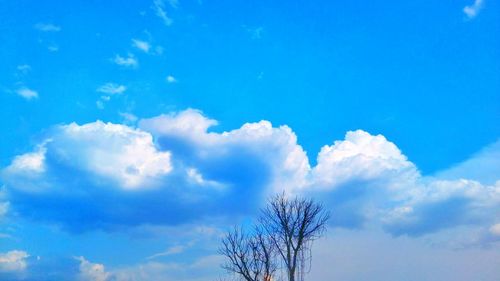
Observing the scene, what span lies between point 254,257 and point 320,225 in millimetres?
7352

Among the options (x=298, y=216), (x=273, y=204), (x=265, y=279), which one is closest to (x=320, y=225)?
(x=298, y=216)

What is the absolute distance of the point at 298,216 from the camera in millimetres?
36938

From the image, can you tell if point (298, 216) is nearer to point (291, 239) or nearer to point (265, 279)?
point (291, 239)

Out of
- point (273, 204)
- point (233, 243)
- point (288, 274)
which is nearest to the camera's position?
point (288, 274)

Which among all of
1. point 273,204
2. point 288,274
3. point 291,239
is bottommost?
point 288,274

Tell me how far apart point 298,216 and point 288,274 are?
4.83m

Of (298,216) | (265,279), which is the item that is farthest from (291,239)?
(265,279)

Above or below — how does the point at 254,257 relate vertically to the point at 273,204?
below

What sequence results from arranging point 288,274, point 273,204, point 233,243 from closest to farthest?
point 288,274
point 273,204
point 233,243

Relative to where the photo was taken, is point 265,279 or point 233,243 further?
point 233,243

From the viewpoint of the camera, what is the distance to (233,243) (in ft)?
135

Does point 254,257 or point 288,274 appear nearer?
point 288,274

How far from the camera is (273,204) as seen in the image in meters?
38.0

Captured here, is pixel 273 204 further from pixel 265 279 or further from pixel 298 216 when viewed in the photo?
pixel 265 279
